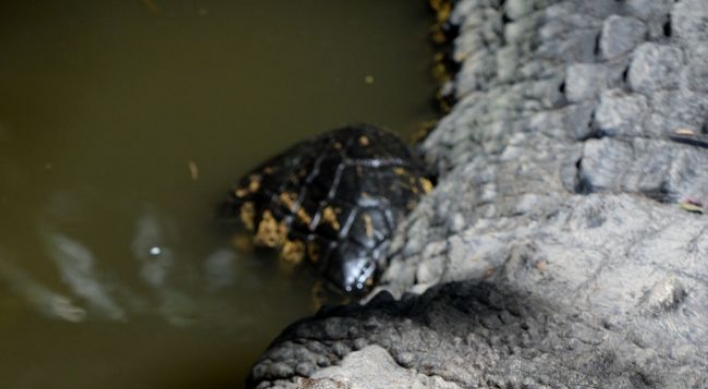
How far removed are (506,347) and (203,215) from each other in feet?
4.56

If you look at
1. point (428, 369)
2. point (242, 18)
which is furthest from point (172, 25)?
point (428, 369)

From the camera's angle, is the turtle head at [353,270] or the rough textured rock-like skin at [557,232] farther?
the turtle head at [353,270]

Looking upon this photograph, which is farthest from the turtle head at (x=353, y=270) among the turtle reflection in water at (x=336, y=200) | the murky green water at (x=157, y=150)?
the murky green water at (x=157, y=150)

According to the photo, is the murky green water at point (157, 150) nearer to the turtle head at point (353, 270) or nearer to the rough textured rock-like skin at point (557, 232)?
the turtle head at point (353, 270)

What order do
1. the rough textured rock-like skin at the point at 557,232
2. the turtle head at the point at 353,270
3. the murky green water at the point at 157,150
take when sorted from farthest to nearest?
the turtle head at the point at 353,270 → the murky green water at the point at 157,150 → the rough textured rock-like skin at the point at 557,232

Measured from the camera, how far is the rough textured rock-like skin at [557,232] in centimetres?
157

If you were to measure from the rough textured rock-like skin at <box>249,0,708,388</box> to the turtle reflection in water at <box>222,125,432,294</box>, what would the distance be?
84mm

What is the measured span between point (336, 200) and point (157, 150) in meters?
0.71

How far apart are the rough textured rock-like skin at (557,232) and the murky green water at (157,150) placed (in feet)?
1.44

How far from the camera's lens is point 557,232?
6.44ft

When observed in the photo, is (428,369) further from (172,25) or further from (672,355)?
(172,25)

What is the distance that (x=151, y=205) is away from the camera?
280 centimetres

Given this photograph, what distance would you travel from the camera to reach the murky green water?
7.87ft

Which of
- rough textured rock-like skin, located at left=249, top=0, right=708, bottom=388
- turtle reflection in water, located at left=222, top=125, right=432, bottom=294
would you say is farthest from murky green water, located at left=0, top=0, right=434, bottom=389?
rough textured rock-like skin, located at left=249, top=0, right=708, bottom=388
